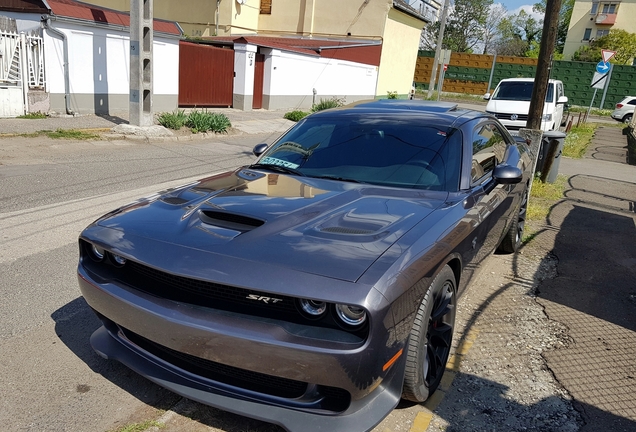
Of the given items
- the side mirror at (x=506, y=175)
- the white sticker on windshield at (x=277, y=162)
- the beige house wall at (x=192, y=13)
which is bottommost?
the white sticker on windshield at (x=277, y=162)

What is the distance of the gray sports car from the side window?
0.38 metres

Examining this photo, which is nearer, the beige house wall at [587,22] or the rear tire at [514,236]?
the rear tire at [514,236]

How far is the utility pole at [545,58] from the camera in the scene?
27.2ft

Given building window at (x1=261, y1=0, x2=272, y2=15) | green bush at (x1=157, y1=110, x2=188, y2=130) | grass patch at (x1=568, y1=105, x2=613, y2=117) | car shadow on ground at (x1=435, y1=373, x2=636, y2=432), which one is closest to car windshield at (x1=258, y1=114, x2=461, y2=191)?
car shadow on ground at (x1=435, y1=373, x2=636, y2=432)

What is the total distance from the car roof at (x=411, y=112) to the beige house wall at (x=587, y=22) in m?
68.0

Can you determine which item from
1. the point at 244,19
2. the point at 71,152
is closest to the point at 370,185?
the point at 71,152

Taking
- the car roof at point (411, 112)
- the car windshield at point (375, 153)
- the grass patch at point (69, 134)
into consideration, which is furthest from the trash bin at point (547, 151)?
the grass patch at point (69, 134)

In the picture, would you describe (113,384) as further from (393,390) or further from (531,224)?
(531,224)

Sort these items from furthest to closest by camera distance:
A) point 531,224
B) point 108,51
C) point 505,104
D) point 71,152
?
point 505,104 → point 108,51 → point 71,152 → point 531,224

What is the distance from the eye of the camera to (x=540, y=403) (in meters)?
3.15

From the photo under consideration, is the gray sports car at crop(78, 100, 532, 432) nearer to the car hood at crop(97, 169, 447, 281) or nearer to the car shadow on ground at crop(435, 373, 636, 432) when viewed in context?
the car hood at crop(97, 169, 447, 281)

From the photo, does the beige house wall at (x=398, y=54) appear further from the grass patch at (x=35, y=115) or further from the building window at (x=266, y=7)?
the grass patch at (x=35, y=115)

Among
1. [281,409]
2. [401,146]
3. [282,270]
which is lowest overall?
[281,409]

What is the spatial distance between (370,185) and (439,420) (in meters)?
1.59
